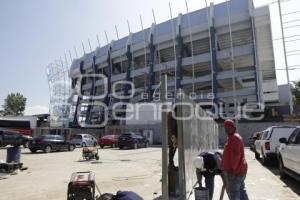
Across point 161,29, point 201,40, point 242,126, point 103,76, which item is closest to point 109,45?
point 103,76

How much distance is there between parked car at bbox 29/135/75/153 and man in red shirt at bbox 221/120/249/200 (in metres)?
24.5

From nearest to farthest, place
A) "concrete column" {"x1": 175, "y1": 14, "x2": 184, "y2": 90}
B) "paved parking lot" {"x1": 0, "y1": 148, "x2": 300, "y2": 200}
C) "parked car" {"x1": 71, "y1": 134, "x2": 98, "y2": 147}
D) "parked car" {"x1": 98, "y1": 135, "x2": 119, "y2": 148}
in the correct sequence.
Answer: "paved parking lot" {"x1": 0, "y1": 148, "x2": 300, "y2": 200} < "parked car" {"x1": 98, "y1": 135, "x2": 119, "y2": 148} < "parked car" {"x1": 71, "y1": 134, "x2": 98, "y2": 147} < "concrete column" {"x1": 175, "y1": 14, "x2": 184, "y2": 90}

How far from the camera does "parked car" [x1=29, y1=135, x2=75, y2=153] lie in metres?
27.8

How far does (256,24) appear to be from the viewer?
144 ft

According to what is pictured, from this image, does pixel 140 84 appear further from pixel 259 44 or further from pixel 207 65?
pixel 259 44

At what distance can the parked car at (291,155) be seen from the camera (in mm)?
9585

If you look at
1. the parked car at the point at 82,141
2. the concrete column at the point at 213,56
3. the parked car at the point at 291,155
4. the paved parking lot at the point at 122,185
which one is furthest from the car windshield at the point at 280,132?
the concrete column at the point at 213,56

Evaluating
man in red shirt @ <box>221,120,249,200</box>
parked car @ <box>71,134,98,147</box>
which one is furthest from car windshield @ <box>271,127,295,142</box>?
parked car @ <box>71,134,98,147</box>

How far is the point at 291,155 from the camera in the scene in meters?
10.2

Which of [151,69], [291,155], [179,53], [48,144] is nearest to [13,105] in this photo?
[151,69]

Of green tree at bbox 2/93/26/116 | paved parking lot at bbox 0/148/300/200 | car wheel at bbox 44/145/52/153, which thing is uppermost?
green tree at bbox 2/93/26/116

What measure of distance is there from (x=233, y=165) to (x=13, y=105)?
83730 millimetres

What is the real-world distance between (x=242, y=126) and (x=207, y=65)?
1313 centimetres

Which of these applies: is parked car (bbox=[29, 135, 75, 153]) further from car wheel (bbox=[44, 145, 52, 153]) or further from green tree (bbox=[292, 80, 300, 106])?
green tree (bbox=[292, 80, 300, 106])
